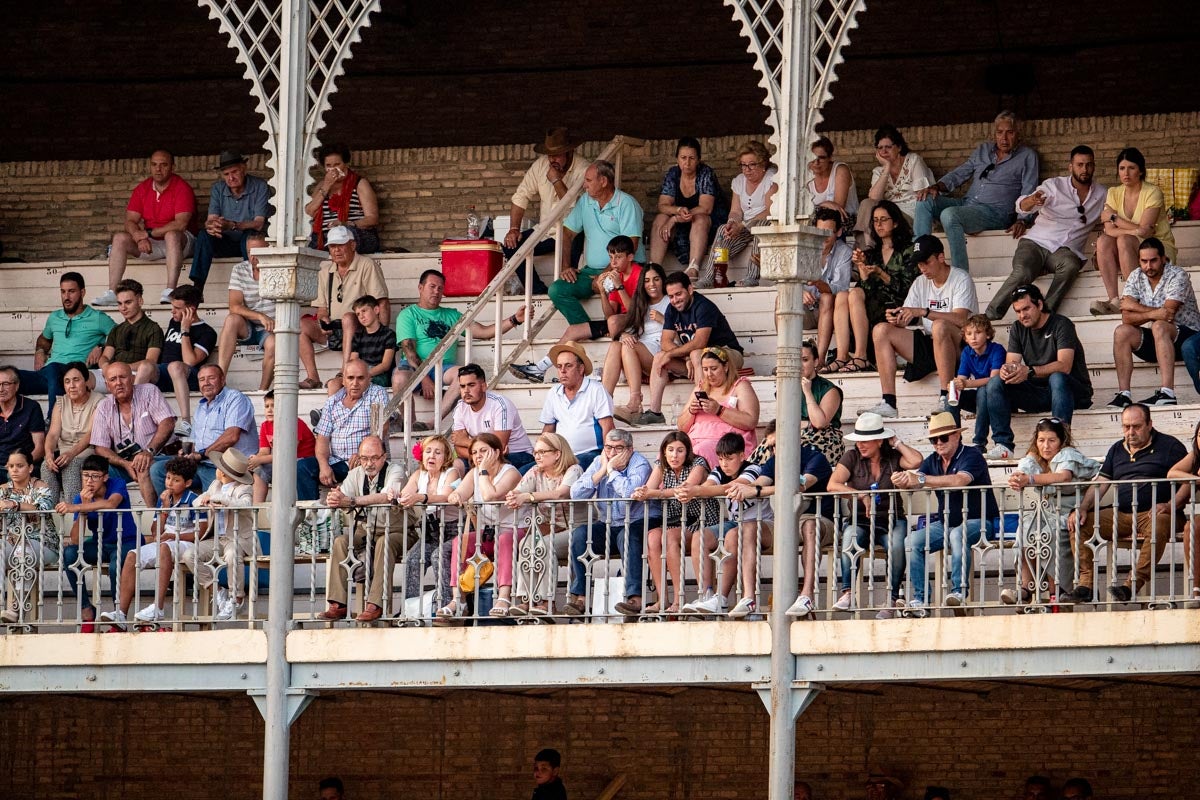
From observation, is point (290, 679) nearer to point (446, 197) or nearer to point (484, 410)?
point (484, 410)

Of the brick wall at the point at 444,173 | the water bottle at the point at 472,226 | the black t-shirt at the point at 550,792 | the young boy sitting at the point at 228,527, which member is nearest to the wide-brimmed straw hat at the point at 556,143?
the water bottle at the point at 472,226

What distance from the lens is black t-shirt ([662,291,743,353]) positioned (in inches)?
675

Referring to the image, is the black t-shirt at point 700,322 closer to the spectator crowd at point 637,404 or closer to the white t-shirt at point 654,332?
the spectator crowd at point 637,404

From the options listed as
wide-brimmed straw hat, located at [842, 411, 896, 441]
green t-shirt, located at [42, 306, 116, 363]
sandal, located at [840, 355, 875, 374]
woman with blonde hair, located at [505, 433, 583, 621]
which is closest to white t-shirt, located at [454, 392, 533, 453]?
woman with blonde hair, located at [505, 433, 583, 621]

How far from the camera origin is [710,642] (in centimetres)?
1448

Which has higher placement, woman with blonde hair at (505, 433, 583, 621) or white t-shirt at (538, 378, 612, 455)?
white t-shirt at (538, 378, 612, 455)

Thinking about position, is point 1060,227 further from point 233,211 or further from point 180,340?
point 233,211

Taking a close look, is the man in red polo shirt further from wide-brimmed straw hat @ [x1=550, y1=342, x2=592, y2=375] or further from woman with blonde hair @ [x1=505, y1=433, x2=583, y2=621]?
woman with blonde hair @ [x1=505, y1=433, x2=583, y2=621]

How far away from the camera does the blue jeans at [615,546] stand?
14648 mm

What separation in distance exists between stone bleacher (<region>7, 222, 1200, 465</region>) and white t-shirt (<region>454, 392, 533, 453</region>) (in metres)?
1.13

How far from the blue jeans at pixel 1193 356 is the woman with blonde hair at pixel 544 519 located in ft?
13.7

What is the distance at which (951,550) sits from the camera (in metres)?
14.1

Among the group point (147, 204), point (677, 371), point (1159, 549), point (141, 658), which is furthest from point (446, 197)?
point (1159, 549)

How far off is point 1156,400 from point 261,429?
19.9 feet
